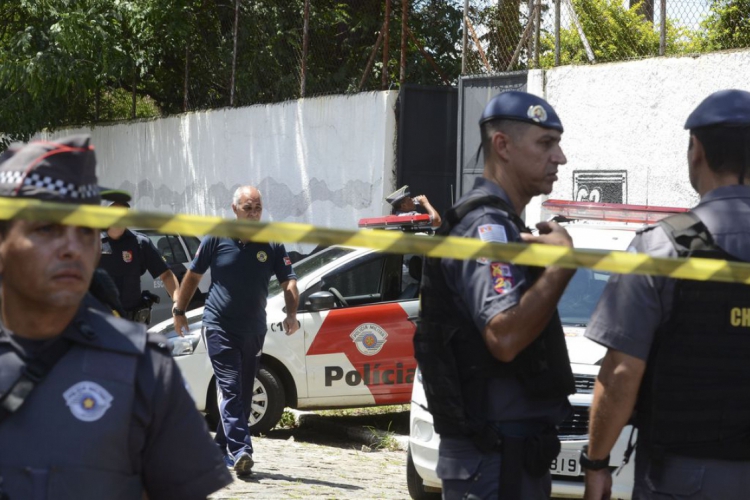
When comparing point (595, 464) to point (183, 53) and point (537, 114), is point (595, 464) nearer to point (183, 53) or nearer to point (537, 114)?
point (537, 114)

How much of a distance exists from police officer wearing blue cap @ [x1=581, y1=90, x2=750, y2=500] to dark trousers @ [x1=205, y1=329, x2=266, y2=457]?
4653 mm

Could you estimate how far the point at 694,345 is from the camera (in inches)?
118

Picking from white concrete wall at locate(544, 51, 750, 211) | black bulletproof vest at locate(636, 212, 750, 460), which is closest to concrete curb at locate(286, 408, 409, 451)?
white concrete wall at locate(544, 51, 750, 211)

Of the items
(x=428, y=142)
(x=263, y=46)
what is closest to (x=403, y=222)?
(x=428, y=142)

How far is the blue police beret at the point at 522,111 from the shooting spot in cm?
332

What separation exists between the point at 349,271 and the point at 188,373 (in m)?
1.58

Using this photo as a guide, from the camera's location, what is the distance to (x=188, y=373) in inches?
350

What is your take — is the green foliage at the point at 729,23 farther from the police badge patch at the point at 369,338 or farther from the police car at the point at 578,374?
the police badge patch at the point at 369,338

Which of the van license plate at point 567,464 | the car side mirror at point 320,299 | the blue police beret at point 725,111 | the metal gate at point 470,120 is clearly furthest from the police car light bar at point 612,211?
the metal gate at point 470,120

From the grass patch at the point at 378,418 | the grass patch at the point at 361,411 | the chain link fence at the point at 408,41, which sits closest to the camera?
the grass patch at the point at 378,418

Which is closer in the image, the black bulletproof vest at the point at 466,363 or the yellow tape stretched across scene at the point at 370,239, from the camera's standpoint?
the yellow tape stretched across scene at the point at 370,239

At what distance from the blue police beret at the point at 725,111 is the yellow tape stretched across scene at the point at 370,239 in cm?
45

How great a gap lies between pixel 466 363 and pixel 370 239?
3.16 feet

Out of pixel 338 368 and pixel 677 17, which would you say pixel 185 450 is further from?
pixel 677 17
